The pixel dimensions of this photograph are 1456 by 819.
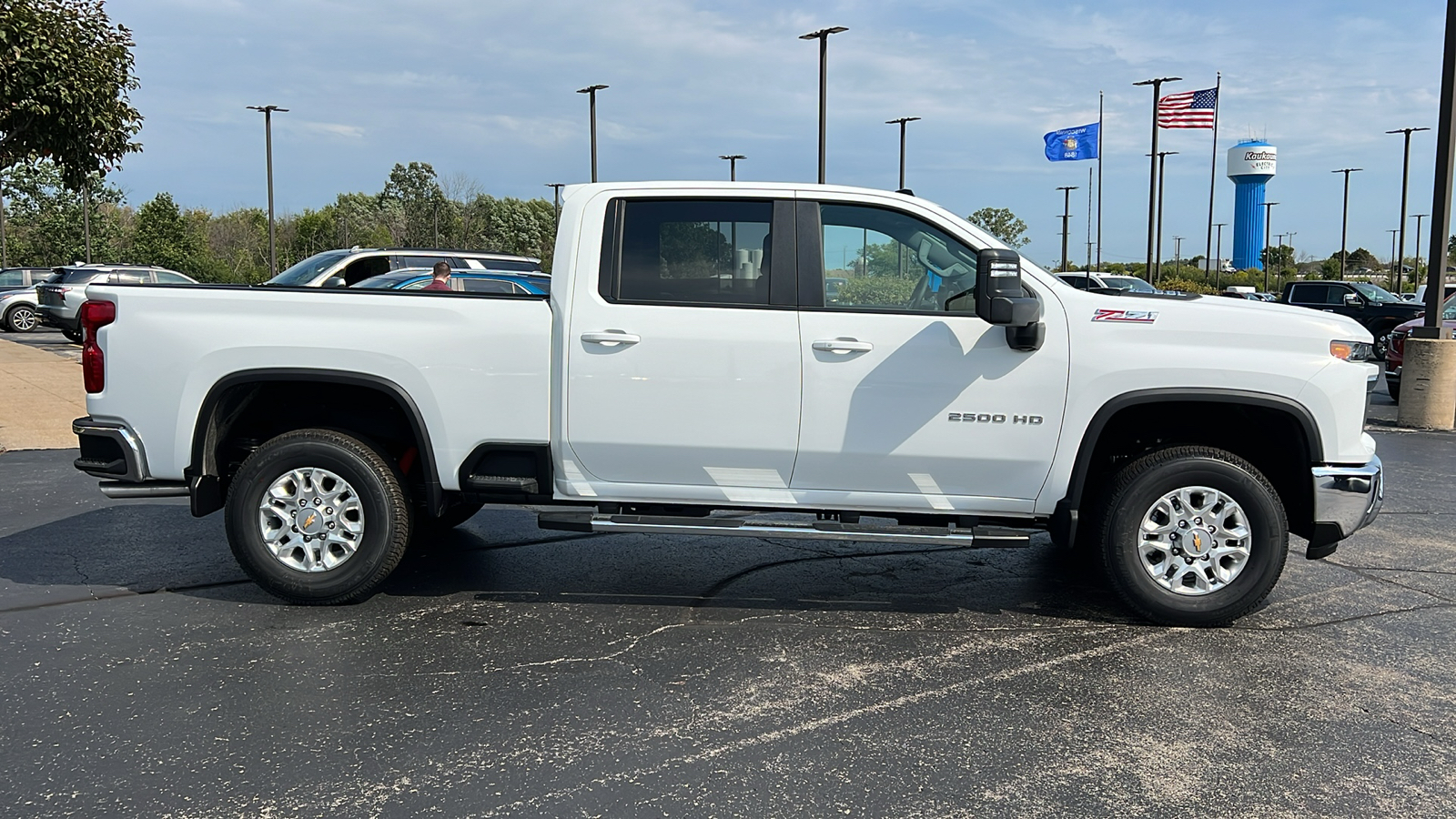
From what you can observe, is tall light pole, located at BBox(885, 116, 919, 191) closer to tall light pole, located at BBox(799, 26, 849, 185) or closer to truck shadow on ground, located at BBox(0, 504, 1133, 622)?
tall light pole, located at BBox(799, 26, 849, 185)

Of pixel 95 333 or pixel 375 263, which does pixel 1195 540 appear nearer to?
pixel 95 333

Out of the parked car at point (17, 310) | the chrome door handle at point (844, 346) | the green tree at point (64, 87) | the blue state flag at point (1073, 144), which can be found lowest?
the parked car at point (17, 310)

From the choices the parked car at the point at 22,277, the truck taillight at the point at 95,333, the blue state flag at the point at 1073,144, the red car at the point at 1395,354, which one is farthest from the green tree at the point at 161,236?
the truck taillight at the point at 95,333

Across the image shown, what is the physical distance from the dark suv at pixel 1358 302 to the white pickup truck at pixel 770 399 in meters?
22.1

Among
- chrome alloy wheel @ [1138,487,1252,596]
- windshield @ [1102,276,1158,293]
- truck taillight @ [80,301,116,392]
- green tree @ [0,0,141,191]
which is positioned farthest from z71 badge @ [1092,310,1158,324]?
windshield @ [1102,276,1158,293]

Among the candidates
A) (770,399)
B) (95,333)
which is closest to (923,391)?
(770,399)

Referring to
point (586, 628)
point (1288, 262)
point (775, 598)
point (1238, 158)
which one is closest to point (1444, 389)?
point (775, 598)

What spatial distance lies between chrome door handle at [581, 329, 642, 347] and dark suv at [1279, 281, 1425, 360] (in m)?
23.5

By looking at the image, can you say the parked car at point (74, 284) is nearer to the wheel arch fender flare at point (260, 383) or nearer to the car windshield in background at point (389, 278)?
the car windshield in background at point (389, 278)

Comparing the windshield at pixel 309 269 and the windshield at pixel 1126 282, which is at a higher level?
the windshield at pixel 1126 282

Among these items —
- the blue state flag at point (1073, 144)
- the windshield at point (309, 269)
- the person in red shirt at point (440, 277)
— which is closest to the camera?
the person in red shirt at point (440, 277)

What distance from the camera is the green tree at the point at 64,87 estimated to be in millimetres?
8602

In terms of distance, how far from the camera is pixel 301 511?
530 centimetres

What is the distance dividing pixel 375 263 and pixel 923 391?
42.6ft
